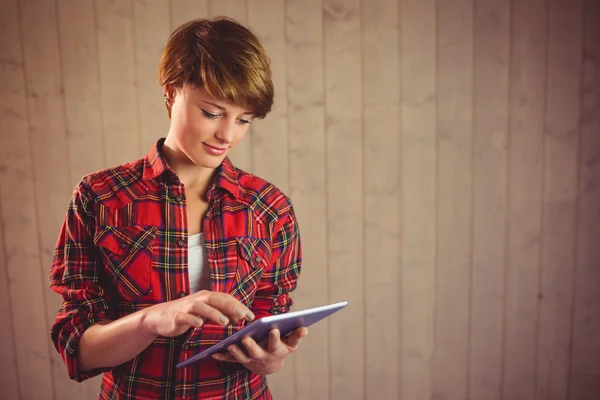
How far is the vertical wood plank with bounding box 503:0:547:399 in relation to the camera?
6.34ft

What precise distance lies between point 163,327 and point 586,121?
1.79m

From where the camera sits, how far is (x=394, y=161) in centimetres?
199

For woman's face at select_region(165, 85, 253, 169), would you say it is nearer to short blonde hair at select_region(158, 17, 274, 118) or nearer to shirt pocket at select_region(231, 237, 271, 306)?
short blonde hair at select_region(158, 17, 274, 118)

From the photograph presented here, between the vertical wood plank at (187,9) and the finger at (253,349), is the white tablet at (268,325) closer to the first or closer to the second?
the finger at (253,349)

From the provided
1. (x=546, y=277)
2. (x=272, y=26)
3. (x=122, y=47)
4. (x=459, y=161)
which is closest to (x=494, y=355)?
(x=546, y=277)

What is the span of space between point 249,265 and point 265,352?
0.67ft

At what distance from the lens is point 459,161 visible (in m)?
1.99

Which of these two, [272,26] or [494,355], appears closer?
[272,26]

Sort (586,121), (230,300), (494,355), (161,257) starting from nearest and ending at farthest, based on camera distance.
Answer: (230,300) → (161,257) → (586,121) → (494,355)

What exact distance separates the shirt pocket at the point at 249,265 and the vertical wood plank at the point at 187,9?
3.90 feet

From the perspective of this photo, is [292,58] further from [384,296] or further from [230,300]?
[230,300]

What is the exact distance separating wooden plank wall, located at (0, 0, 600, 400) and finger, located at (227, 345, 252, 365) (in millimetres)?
1076

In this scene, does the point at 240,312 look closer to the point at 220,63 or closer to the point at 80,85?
the point at 220,63

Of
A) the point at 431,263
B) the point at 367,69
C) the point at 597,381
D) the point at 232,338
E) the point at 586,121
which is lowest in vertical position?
the point at 597,381
